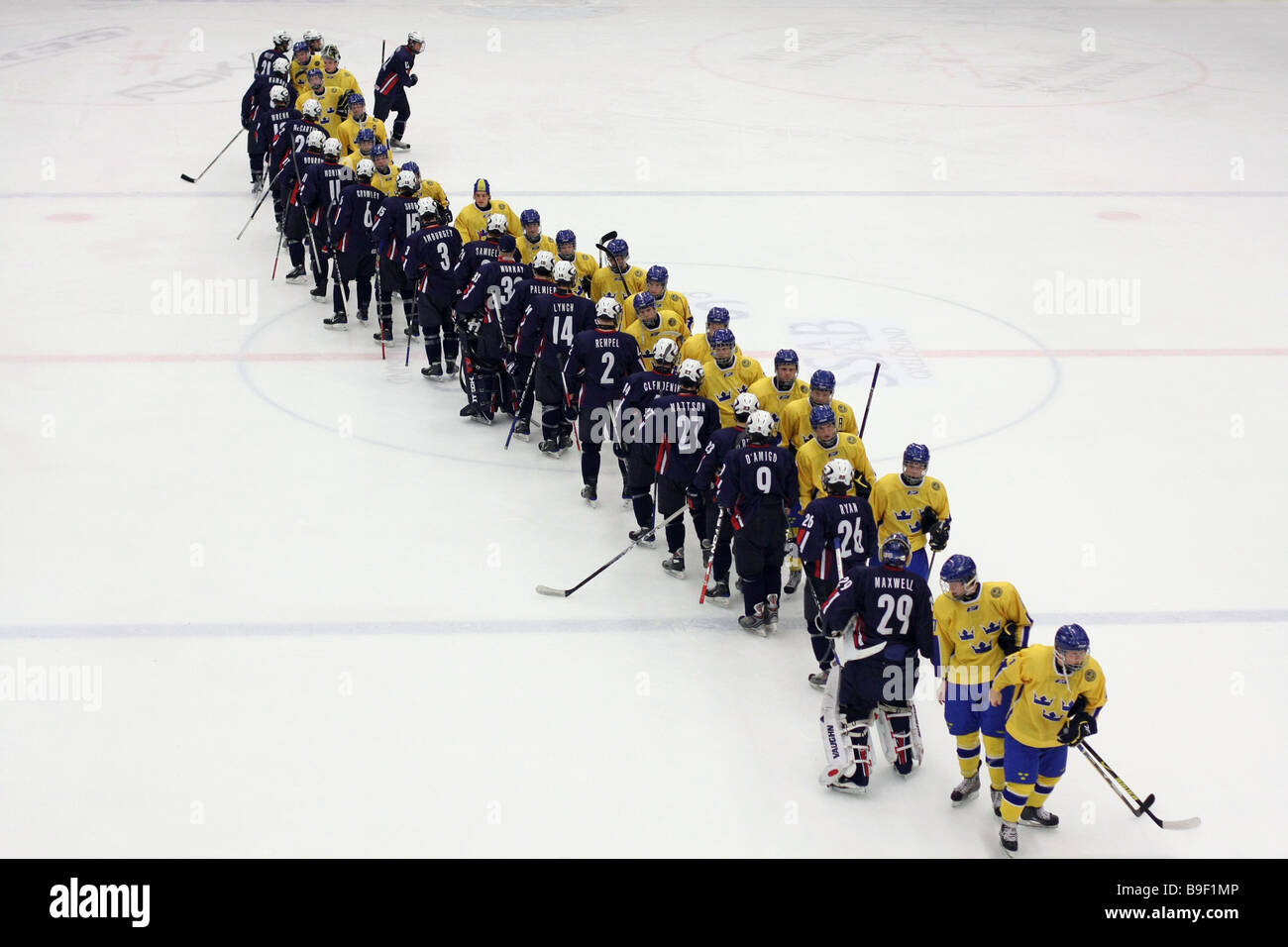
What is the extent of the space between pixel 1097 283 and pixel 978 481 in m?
5.56

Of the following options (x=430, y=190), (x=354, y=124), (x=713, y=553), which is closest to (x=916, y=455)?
(x=713, y=553)

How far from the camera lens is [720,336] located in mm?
9344

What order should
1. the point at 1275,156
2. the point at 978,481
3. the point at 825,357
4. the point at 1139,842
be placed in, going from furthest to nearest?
the point at 1275,156 → the point at 825,357 → the point at 978,481 → the point at 1139,842

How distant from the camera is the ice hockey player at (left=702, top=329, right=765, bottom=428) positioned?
9.37 m

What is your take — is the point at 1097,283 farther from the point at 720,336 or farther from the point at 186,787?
the point at 186,787

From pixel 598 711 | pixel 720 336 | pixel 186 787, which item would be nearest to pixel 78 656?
pixel 186 787

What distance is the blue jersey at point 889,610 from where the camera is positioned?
685 cm

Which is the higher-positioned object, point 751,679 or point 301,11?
point 301,11

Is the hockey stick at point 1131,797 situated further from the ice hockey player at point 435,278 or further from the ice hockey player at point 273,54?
the ice hockey player at point 273,54

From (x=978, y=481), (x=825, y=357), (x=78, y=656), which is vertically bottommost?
(x=78, y=656)

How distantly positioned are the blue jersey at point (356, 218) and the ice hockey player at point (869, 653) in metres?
7.59

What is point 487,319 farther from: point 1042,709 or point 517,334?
point 1042,709

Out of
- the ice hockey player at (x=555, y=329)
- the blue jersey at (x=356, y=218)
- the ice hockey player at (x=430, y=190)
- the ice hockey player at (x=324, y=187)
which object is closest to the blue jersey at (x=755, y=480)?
the ice hockey player at (x=555, y=329)

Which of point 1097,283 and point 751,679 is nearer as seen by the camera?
point 751,679
